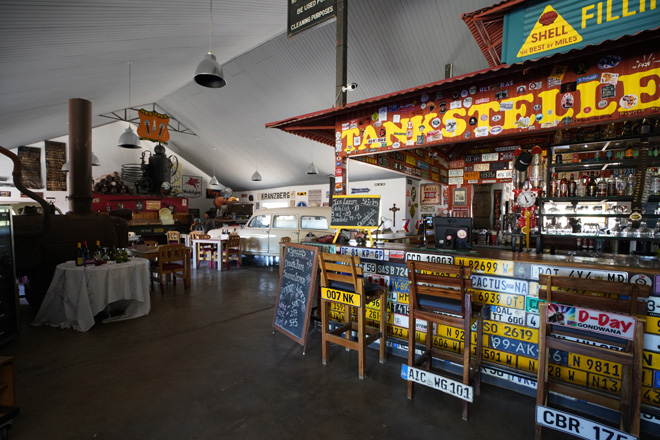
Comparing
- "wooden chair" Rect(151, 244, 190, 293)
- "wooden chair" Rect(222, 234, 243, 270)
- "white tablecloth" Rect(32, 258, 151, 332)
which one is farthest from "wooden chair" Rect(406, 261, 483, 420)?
"wooden chair" Rect(222, 234, 243, 270)

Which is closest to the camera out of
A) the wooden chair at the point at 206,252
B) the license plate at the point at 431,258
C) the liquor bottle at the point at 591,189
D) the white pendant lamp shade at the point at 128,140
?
the license plate at the point at 431,258

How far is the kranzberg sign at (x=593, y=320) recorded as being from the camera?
1.70 m

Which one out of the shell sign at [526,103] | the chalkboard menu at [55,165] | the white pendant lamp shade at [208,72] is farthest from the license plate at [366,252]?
the chalkboard menu at [55,165]

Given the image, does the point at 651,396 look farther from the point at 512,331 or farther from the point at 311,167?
the point at 311,167

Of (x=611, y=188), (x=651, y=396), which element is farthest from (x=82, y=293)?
(x=611, y=188)

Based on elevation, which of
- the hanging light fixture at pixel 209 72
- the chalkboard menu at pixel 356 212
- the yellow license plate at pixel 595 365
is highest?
the hanging light fixture at pixel 209 72

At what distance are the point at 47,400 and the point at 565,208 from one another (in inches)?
251

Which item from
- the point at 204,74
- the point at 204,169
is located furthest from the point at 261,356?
the point at 204,169

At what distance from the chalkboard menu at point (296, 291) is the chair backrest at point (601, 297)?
2026mm

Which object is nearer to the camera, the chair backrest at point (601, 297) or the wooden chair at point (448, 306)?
the chair backrest at point (601, 297)

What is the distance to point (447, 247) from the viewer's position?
301 cm

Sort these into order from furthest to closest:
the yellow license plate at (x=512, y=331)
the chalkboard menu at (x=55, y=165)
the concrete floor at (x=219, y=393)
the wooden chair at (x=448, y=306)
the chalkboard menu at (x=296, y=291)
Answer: the chalkboard menu at (x=55, y=165) < the chalkboard menu at (x=296, y=291) < the yellow license plate at (x=512, y=331) < the wooden chair at (x=448, y=306) < the concrete floor at (x=219, y=393)

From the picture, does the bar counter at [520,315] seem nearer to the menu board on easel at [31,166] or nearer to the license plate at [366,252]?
the license plate at [366,252]

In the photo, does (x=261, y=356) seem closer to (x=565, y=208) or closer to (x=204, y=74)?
(x=204, y=74)
